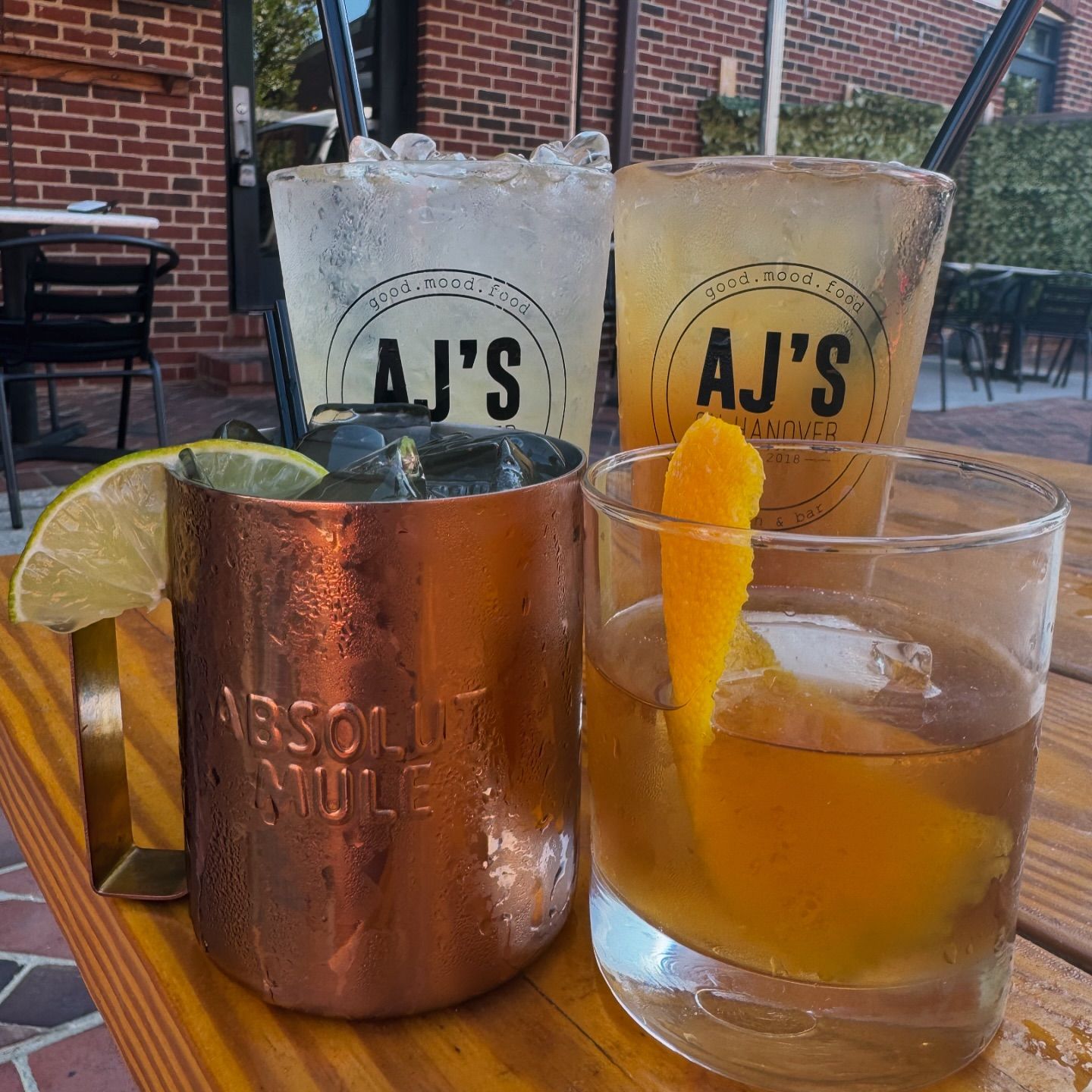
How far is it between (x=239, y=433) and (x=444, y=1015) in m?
0.25

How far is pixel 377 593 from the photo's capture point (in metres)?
0.35

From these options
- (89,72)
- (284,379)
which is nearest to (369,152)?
(284,379)

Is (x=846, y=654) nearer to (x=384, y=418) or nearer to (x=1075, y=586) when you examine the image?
(x=384, y=418)

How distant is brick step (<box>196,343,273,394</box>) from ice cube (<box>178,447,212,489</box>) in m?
4.25

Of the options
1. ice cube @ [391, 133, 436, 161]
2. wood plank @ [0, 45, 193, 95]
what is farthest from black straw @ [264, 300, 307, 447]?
wood plank @ [0, 45, 193, 95]

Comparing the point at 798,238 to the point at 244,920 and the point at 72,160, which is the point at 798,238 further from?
the point at 72,160

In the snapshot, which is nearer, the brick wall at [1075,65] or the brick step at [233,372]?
the brick step at [233,372]

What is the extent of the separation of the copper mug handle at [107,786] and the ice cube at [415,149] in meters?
0.35

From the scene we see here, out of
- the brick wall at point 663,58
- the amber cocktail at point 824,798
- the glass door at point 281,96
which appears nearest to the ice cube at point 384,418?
the amber cocktail at point 824,798

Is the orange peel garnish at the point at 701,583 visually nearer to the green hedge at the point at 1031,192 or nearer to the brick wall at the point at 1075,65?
the green hedge at the point at 1031,192

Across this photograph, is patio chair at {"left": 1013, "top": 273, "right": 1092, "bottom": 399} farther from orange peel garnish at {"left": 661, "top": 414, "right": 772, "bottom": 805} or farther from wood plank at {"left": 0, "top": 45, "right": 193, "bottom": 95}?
orange peel garnish at {"left": 661, "top": 414, "right": 772, "bottom": 805}

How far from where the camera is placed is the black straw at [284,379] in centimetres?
58

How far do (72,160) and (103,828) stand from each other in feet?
14.8

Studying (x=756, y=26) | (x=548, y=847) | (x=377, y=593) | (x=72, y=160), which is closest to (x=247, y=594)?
(x=377, y=593)
